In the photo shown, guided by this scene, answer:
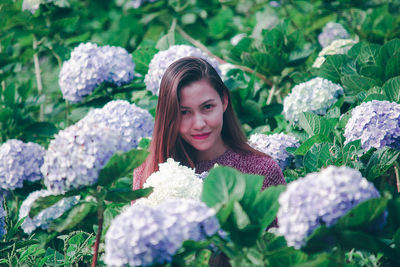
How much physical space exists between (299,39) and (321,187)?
5.82 ft

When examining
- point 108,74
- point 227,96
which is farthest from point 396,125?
point 108,74

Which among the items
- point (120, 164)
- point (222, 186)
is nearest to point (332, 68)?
point (222, 186)

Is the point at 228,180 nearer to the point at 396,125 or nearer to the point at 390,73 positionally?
the point at 396,125

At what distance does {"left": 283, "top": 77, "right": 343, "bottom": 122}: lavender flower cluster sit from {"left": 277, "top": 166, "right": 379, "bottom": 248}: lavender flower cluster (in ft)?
3.87

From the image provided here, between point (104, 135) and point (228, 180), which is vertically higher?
point (104, 135)

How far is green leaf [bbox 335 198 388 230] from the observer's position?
102 cm

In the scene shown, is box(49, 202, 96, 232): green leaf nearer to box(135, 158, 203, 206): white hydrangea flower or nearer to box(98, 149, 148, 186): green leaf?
box(98, 149, 148, 186): green leaf

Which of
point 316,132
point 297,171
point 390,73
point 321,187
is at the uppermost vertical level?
point 321,187

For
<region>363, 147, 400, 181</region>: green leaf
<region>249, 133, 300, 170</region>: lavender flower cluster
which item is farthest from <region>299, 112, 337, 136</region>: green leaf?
<region>363, 147, 400, 181</region>: green leaf

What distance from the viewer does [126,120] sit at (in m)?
2.34

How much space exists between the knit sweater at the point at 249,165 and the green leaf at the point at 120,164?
0.83 m

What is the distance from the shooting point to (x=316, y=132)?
1.98m

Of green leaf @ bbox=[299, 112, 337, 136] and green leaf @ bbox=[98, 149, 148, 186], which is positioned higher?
green leaf @ bbox=[98, 149, 148, 186]

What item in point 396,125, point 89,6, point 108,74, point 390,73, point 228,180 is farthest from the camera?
point 89,6
